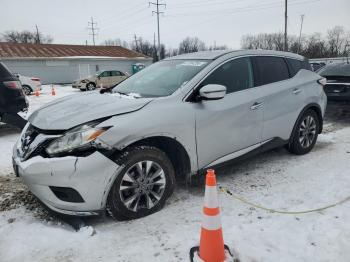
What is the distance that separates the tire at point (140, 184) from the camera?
305 cm

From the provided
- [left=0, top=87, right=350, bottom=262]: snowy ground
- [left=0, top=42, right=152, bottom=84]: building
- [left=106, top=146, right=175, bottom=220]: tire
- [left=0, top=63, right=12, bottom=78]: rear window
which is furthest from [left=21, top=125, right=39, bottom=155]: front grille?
[left=0, top=42, right=152, bottom=84]: building

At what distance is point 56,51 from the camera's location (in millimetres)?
35938

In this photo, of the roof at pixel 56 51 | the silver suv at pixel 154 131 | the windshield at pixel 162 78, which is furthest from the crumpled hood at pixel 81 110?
the roof at pixel 56 51

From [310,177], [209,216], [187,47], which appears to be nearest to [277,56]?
[310,177]

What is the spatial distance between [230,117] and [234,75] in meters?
0.63

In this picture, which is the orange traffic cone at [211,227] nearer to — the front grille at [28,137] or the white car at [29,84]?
the front grille at [28,137]

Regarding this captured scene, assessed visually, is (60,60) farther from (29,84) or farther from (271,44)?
Result: (271,44)

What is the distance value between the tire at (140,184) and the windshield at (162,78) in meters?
0.81

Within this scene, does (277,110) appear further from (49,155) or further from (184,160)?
(49,155)

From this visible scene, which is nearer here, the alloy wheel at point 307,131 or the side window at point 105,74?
the alloy wheel at point 307,131

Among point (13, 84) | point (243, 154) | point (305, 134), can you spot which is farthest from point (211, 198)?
point (13, 84)

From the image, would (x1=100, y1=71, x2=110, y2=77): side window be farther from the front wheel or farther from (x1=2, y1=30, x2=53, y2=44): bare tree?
(x1=2, y1=30, x2=53, y2=44): bare tree

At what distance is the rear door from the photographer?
4.41 meters

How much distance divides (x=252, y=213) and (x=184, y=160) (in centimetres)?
90
